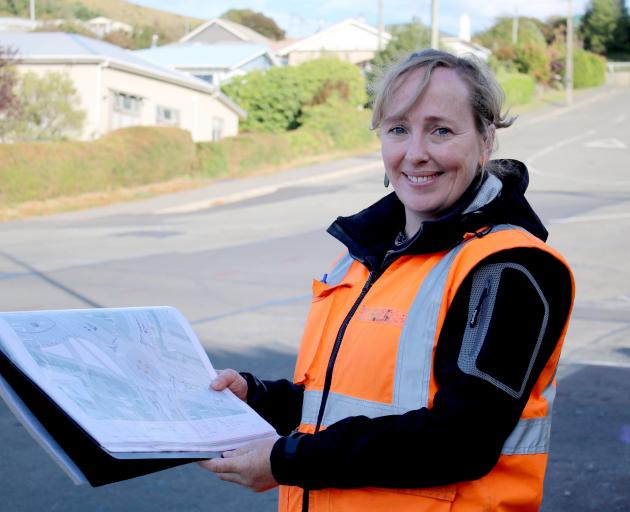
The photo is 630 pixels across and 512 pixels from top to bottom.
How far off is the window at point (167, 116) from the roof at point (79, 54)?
105 centimetres

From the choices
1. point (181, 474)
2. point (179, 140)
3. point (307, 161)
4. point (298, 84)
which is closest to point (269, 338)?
point (181, 474)

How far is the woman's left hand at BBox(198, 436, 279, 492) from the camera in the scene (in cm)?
212

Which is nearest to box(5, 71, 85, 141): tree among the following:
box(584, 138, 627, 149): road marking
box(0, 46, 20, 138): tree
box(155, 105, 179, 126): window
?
box(0, 46, 20, 138): tree

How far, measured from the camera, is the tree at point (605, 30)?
77.4 metres

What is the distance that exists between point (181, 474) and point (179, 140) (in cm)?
2302

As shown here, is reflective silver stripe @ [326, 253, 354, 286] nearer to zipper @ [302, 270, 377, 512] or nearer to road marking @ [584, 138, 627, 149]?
zipper @ [302, 270, 377, 512]

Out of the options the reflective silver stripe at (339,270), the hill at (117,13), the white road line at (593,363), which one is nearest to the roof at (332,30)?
the hill at (117,13)

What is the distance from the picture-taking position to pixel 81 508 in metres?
5.05

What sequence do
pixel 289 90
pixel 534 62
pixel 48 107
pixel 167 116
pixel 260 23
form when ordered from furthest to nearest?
pixel 260 23 → pixel 534 62 → pixel 289 90 → pixel 167 116 → pixel 48 107

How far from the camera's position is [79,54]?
29625 mm

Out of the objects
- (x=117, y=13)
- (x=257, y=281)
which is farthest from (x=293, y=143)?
(x=117, y=13)

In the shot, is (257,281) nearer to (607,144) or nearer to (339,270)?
(339,270)

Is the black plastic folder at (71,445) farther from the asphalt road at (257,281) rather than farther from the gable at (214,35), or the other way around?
the gable at (214,35)

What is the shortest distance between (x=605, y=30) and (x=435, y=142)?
82.6m
